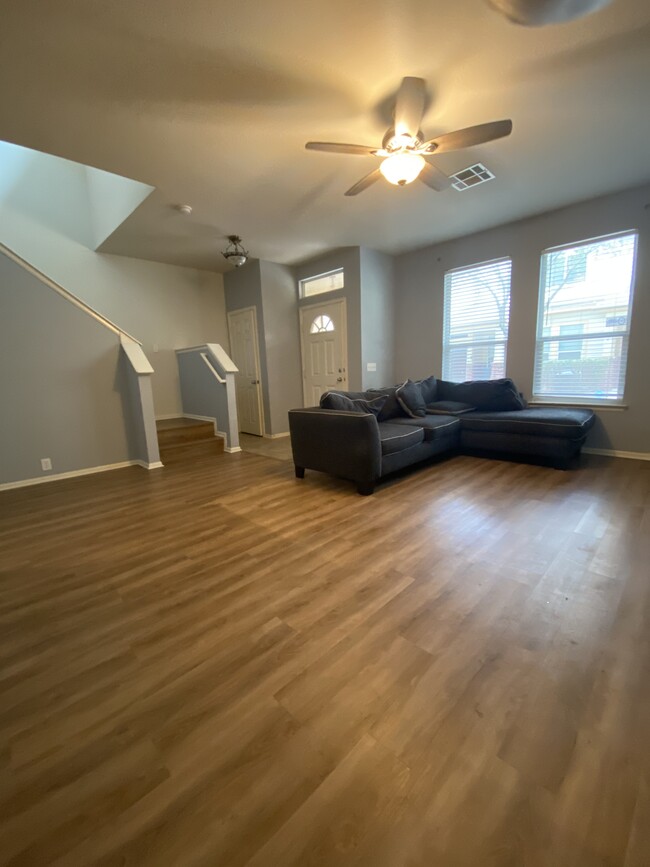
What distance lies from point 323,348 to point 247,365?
140 cm

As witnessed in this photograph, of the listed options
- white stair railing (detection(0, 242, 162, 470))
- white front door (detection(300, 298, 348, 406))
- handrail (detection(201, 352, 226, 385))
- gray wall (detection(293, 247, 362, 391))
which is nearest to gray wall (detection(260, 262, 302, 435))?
white front door (detection(300, 298, 348, 406))

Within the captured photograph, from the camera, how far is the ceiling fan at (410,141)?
195cm

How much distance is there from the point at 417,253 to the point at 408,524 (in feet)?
14.5

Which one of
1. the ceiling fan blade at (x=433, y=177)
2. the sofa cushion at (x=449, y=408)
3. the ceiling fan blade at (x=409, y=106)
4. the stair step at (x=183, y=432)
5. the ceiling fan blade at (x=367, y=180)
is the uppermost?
the ceiling fan blade at (x=409, y=106)

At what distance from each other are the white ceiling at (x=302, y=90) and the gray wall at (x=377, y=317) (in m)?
1.65

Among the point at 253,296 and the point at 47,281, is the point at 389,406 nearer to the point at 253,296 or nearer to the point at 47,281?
the point at 253,296

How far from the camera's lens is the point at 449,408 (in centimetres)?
442

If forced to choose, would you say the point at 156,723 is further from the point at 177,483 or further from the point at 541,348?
the point at 541,348

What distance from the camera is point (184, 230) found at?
4.24 metres

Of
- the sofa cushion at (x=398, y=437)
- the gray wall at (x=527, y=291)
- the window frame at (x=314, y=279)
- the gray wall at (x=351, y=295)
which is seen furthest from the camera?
the window frame at (x=314, y=279)

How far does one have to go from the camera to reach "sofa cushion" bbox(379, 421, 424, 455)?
3.23 metres

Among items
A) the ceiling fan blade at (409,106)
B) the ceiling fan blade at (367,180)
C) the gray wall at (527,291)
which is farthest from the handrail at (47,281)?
the gray wall at (527,291)

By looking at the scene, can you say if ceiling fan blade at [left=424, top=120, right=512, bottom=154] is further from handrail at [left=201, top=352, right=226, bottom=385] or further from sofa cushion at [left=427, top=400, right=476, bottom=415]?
handrail at [left=201, top=352, right=226, bottom=385]

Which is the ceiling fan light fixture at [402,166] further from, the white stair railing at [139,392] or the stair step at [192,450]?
the stair step at [192,450]
